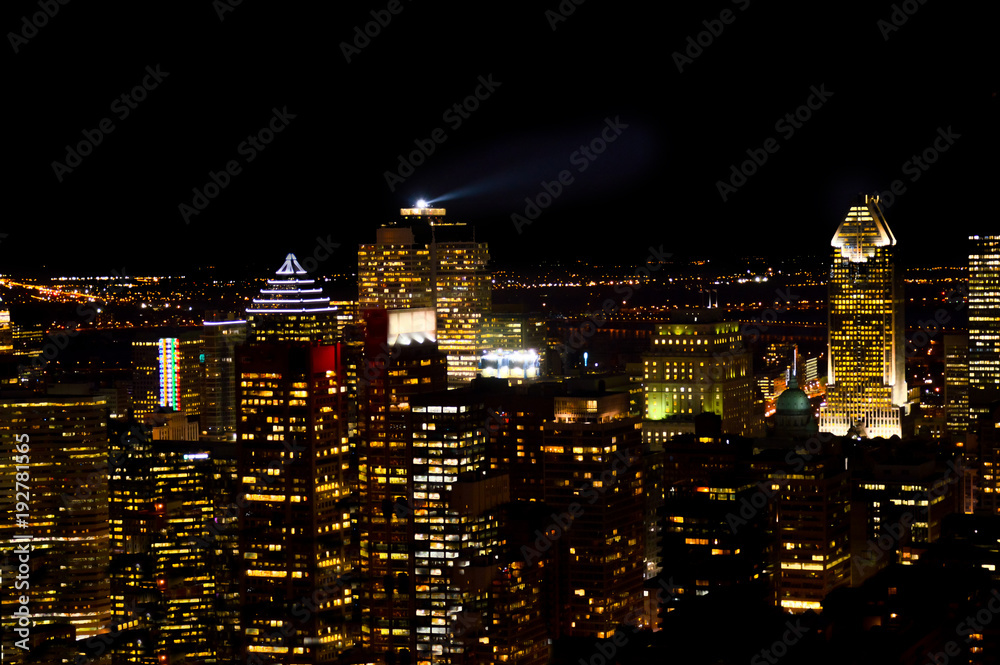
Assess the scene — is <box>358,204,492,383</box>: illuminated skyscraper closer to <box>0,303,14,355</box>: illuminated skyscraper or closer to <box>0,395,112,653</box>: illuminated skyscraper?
<box>0,303,14,355</box>: illuminated skyscraper

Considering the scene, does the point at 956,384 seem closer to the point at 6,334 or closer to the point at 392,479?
the point at 392,479

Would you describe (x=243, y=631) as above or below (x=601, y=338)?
below

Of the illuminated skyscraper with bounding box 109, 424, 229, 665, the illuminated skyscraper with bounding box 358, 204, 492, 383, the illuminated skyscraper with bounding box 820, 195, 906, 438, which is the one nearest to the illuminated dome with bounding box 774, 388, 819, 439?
the illuminated skyscraper with bounding box 358, 204, 492, 383

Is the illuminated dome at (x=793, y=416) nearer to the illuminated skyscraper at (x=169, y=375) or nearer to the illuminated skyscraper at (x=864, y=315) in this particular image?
the illuminated skyscraper at (x=864, y=315)

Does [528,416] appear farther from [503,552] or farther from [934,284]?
[934,284]

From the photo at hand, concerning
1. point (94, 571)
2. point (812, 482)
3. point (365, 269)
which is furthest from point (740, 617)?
point (365, 269)

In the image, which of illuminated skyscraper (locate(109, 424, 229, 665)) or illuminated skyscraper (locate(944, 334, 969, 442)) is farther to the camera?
illuminated skyscraper (locate(944, 334, 969, 442))
